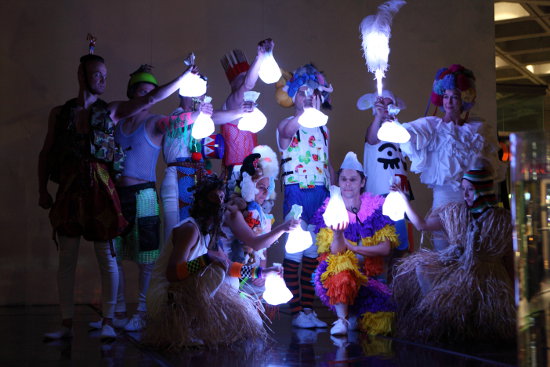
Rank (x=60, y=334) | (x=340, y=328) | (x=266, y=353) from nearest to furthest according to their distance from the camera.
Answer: (x=266, y=353)
(x=60, y=334)
(x=340, y=328)

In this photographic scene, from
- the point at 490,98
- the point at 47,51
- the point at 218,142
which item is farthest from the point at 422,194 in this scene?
the point at 47,51

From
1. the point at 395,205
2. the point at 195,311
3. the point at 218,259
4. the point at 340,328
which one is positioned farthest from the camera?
the point at 395,205

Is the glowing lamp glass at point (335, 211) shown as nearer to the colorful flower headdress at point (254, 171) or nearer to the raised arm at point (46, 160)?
the colorful flower headdress at point (254, 171)

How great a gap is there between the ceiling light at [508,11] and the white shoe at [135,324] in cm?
581

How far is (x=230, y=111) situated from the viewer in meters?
4.40

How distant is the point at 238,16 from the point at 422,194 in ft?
7.91

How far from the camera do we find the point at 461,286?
374cm

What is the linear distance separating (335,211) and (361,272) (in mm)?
532

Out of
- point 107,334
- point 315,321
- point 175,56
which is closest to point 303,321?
point 315,321

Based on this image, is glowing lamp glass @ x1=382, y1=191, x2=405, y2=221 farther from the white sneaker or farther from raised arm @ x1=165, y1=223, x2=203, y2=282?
raised arm @ x1=165, y1=223, x2=203, y2=282

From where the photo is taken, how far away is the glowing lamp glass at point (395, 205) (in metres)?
4.10

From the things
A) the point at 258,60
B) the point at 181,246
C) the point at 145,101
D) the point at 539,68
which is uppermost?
the point at 539,68

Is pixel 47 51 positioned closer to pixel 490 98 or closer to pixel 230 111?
pixel 230 111

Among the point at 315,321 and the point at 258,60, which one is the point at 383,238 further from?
the point at 258,60
